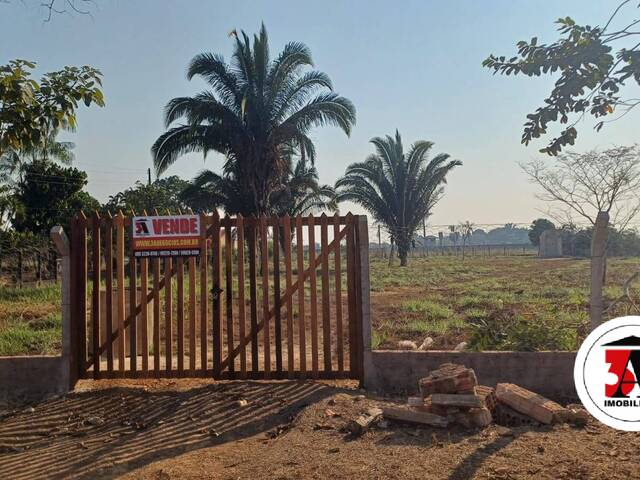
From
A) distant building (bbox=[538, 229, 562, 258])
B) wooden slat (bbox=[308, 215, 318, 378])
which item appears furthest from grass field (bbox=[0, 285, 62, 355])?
distant building (bbox=[538, 229, 562, 258])

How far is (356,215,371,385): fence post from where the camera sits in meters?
6.18

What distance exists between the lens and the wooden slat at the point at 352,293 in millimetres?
6246

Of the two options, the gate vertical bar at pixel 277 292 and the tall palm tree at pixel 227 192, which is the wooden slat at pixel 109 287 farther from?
the tall palm tree at pixel 227 192

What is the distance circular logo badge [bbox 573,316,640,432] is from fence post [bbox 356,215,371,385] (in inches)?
85.0

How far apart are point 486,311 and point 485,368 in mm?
6112

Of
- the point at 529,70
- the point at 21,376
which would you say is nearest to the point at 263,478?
the point at 529,70

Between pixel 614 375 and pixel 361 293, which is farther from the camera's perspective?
pixel 361 293

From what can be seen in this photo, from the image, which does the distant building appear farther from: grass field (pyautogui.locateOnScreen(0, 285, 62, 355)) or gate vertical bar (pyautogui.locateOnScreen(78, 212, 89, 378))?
gate vertical bar (pyautogui.locateOnScreen(78, 212, 89, 378))

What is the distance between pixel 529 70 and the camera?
3.50m

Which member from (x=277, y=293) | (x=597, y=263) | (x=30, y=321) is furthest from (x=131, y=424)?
(x=30, y=321)

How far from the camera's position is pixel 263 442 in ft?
16.1

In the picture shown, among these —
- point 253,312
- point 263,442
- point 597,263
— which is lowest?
point 263,442

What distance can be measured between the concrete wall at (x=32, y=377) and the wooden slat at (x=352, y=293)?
3209 millimetres

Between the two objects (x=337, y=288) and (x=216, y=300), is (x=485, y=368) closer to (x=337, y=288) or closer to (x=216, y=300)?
(x=337, y=288)
